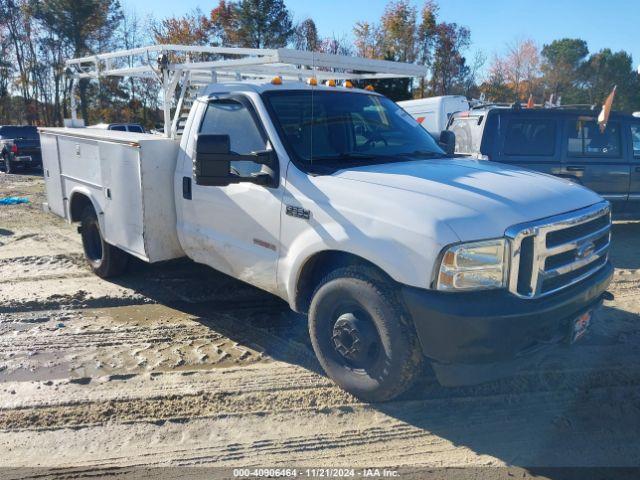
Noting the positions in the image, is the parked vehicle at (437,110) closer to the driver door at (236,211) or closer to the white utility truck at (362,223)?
the white utility truck at (362,223)

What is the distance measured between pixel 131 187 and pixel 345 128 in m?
2.09

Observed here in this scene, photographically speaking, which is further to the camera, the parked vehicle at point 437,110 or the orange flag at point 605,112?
the parked vehicle at point 437,110

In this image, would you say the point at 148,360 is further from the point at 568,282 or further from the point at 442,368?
the point at 568,282

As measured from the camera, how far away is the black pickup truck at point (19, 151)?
765 inches

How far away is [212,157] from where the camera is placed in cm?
362

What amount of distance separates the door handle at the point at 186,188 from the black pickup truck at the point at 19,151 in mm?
17013

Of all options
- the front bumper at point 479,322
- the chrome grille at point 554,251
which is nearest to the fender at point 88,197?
the front bumper at point 479,322

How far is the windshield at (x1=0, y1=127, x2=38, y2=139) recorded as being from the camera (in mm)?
20625

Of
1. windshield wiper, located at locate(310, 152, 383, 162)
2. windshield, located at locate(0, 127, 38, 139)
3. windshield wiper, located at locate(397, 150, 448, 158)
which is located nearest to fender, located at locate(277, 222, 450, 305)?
windshield wiper, located at locate(310, 152, 383, 162)

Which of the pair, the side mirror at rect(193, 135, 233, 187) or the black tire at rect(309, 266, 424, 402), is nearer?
the black tire at rect(309, 266, 424, 402)

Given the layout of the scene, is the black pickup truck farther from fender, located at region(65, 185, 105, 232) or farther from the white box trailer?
the white box trailer

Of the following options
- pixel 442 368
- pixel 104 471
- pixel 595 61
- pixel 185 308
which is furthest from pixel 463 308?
pixel 595 61

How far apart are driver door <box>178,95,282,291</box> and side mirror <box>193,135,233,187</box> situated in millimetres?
454

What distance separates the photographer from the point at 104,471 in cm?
304
